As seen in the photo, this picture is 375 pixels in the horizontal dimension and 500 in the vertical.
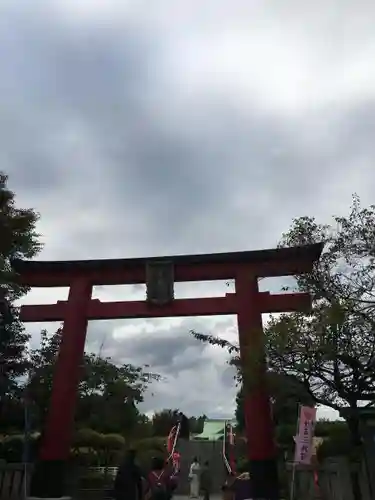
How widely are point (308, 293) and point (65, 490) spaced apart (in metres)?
8.99

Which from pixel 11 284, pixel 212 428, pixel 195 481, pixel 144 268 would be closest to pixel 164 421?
pixel 212 428

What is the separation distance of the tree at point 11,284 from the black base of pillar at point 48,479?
2192 millimetres

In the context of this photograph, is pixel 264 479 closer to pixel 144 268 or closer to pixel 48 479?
pixel 48 479

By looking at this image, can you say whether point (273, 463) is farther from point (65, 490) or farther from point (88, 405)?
point (88, 405)

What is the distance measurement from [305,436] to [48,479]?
23.6ft

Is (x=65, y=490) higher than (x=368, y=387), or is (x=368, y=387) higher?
(x=368, y=387)

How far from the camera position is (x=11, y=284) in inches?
486

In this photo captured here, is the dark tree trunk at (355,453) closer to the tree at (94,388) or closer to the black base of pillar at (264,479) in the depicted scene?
the black base of pillar at (264,479)

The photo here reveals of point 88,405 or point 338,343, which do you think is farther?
point 88,405

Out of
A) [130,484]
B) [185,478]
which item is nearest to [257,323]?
[130,484]

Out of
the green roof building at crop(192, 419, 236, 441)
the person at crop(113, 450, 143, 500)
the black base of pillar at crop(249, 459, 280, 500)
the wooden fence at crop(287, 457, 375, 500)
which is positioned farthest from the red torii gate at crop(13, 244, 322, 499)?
the green roof building at crop(192, 419, 236, 441)

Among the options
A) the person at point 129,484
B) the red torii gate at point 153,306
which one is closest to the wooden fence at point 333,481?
the red torii gate at point 153,306

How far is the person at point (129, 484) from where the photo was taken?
9727mm

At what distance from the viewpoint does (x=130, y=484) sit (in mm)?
9805
